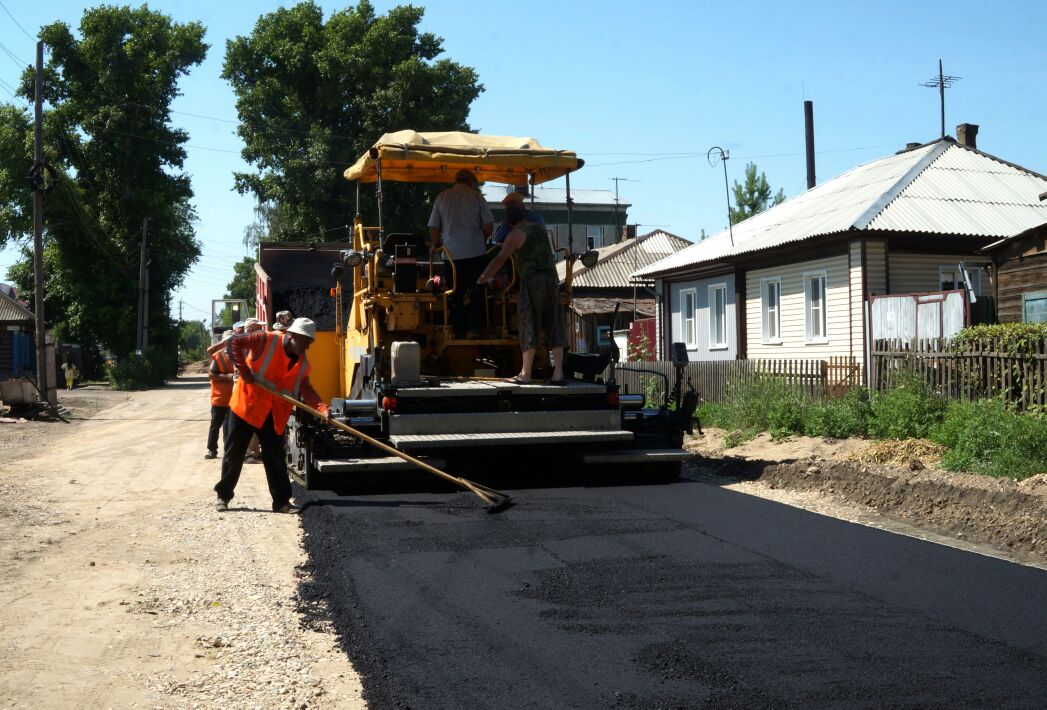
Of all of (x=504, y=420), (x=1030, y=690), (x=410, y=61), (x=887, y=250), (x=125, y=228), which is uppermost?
(x=410, y=61)

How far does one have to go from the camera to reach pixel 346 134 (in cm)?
3638

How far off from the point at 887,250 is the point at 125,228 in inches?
1376

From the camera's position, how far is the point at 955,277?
779 inches

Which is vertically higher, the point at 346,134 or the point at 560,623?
the point at 346,134

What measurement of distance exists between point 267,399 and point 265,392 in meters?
0.06

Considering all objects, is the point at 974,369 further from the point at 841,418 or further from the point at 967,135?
the point at 967,135

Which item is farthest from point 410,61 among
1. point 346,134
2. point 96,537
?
point 96,537

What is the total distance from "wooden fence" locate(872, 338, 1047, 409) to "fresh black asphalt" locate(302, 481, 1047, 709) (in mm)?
4727

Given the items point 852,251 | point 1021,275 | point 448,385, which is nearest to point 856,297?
point 852,251

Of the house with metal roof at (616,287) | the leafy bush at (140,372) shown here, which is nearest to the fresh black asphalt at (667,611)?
the house with metal roof at (616,287)

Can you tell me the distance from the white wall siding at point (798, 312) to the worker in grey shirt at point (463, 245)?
11281mm

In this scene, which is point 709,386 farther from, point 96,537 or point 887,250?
Answer: point 96,537

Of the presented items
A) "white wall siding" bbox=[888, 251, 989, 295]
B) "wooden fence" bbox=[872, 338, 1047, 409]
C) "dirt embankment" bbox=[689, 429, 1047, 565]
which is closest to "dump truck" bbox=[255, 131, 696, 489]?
"dirt embankment" bbox=[689, 429, 1047, 565]

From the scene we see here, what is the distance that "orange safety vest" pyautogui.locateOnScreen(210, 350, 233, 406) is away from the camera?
12.1 metres
